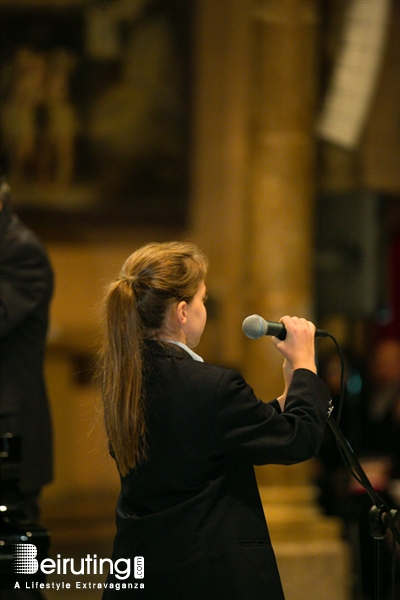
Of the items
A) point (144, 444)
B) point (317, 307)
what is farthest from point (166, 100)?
point (144, 444)

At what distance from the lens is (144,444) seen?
2.54 metres

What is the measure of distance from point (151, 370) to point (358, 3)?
16.1 feet

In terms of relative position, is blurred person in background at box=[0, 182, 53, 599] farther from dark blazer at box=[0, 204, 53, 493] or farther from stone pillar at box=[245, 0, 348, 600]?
stone pillar at box=[245, 0, 348, 600]

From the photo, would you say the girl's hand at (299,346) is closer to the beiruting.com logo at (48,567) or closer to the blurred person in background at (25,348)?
the beiruting.com logo at (48,567)

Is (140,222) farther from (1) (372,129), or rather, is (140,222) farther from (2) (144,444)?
(2) (144,444)

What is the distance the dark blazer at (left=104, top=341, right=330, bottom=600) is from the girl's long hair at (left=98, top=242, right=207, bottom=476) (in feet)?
0.14

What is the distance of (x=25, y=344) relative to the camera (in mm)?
4043

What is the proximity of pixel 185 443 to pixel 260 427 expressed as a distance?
0.19 metres

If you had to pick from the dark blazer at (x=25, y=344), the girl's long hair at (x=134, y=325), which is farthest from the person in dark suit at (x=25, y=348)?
the girl's long hair at (x=134, y=325)

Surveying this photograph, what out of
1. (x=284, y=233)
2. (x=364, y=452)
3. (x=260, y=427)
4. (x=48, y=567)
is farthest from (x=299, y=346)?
(x=284, y=233)

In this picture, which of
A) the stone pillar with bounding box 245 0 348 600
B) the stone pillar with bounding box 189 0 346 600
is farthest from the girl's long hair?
the stone pillar with bounding box 245 0 348 600

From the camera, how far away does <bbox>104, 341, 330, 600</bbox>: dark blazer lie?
248 centimetres

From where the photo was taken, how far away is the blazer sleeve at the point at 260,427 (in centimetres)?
246

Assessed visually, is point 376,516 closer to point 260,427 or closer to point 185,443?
point 260,427
